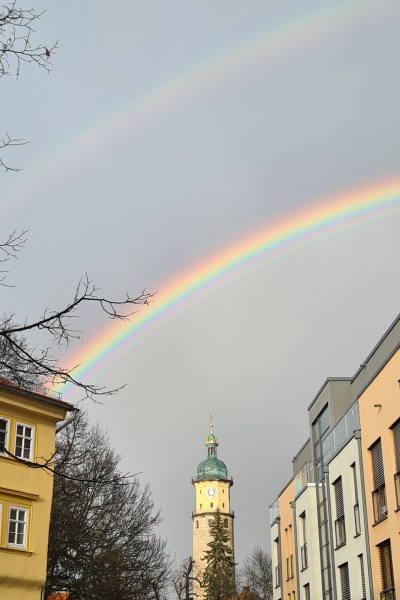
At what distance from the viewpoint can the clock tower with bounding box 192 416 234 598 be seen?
14075 cm

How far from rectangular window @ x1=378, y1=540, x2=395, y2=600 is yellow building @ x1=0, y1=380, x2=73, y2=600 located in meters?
12.0

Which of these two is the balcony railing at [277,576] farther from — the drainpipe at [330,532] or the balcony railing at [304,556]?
the drainpipe at [330,532]

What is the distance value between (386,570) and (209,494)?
5115 inches

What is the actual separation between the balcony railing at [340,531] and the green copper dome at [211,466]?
408 feet

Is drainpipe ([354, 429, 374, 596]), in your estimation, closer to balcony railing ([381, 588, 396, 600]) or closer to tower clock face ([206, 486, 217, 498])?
balcony railing ([381, 588, 396, 600])

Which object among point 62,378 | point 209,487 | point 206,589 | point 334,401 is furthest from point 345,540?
point 209,487

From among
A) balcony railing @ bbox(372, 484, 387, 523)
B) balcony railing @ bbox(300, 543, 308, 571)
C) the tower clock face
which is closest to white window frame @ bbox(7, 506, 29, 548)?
balcony railing @ bbox(372, 484, 387, 523)

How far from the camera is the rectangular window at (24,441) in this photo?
28.4 meters

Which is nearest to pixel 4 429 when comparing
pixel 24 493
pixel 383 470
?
pixel 24 493

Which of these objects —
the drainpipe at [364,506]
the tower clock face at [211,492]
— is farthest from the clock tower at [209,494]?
the drainpipe at [364,506]

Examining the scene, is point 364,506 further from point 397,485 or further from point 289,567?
point 289,567

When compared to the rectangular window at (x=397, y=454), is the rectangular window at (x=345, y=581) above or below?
below

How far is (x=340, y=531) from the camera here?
95.8ft

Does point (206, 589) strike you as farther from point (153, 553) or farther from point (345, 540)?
point (345, 540)
